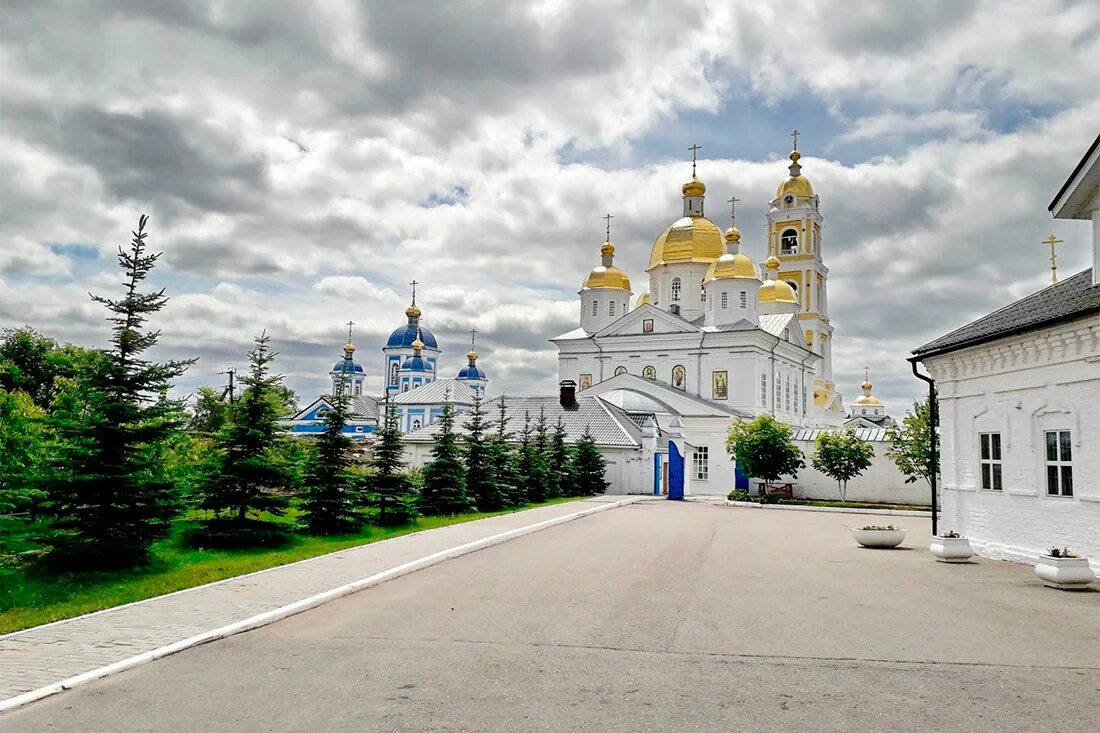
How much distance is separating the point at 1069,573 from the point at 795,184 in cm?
6453

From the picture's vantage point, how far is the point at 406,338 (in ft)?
302

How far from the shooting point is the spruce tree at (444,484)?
24016mm

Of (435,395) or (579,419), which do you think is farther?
(435,395)

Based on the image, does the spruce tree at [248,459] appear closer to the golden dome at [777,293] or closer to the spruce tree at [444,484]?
the spruce tree at [444,484]

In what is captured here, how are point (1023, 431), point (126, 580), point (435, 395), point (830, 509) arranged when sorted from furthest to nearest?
point (435, 395)
point (830, 509)
point (1023, 431)
point (126, 580)

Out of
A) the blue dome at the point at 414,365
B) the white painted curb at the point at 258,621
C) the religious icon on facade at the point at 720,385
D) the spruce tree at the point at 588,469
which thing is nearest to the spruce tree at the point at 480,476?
the spruce tree at the point at 588,469

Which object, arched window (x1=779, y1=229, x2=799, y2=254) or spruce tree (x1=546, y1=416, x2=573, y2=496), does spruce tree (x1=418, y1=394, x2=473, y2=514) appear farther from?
arched window (x1=779, y1=229, x2=799, y2=254)

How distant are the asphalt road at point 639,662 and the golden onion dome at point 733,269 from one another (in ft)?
138

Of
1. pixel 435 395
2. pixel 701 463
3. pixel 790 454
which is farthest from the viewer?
pixel 435 395

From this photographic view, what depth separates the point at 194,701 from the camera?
6.14m

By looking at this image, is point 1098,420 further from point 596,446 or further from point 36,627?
point 596,446

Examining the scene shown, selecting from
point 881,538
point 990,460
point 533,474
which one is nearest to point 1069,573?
point 990,460

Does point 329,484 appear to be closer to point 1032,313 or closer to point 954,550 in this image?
point 954,550

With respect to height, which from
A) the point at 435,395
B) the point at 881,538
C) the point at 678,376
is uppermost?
the point at 678,376
